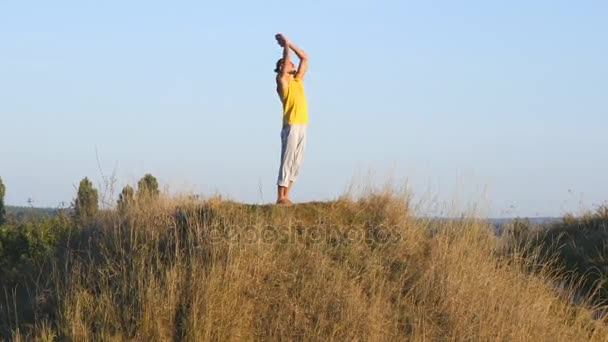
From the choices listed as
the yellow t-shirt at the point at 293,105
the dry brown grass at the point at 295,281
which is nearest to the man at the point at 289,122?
the yellow t-shirt at the point at 293,105

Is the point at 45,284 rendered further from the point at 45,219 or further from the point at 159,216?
the point at 45,219

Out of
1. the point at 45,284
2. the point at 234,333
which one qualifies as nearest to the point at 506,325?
the point at 234,333

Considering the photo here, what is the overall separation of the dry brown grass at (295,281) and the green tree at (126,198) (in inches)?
9.8

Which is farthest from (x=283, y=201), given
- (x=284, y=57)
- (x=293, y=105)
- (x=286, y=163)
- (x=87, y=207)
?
(x=87, y=207)

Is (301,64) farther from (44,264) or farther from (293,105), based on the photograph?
(44,264)

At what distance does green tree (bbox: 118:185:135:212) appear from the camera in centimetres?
1159

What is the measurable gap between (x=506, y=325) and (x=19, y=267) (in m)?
6.92

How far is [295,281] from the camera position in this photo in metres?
9.81

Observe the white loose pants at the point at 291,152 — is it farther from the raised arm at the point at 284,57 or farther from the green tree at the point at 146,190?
the green tree at the point at 146,190

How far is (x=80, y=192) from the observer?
14.4 metres

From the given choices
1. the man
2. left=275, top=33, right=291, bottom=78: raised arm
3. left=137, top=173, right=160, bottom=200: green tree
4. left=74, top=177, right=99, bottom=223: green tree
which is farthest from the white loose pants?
left=74, top=177, right=99, bottom=223: green tree

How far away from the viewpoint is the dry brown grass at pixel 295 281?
9.14 metres

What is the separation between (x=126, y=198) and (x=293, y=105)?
2629mm

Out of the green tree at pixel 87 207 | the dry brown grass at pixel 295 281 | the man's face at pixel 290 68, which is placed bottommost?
the dry brown grass at pixel 295 281
